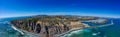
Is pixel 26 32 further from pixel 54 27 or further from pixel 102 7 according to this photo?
pixel 102 7

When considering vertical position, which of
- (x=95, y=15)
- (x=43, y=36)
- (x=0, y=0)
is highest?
(x=0, y=0)

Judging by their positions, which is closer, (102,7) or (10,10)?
(102,7)

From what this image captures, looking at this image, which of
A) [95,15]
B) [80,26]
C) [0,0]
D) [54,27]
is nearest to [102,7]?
[95,15]

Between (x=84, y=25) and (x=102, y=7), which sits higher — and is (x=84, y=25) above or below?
below

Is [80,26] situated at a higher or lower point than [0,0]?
lower

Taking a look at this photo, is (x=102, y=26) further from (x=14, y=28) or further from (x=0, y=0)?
(x=0, y=0)

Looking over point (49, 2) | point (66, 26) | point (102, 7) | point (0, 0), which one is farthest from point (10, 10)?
point (102, 7)
